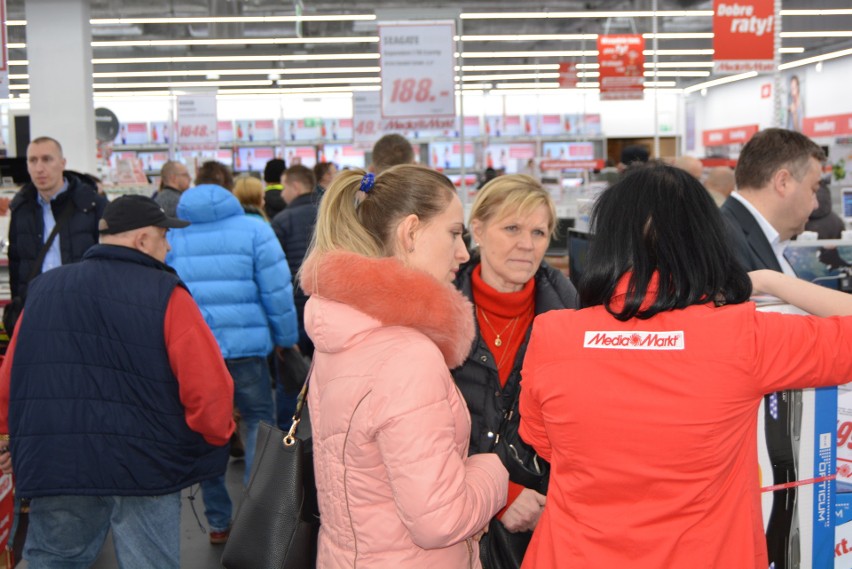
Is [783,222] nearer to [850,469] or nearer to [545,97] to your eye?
[850,469]

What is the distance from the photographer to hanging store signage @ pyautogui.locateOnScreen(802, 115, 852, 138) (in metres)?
19.3

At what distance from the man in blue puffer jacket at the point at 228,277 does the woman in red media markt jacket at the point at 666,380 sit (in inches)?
123

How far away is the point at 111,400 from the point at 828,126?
20455mm

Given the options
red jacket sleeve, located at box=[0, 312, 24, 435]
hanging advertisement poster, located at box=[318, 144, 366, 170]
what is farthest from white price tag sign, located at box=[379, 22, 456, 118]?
hanging advertisement poster, located at box=[318, 144, 366, 170]

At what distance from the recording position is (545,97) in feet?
83.8

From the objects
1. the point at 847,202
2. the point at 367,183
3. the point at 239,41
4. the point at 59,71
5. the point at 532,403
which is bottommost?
the point at 532,403

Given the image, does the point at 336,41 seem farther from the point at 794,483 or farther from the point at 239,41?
the point at 794,483

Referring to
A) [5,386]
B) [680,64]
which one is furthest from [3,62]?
[680,64]

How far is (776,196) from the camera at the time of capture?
2.89m

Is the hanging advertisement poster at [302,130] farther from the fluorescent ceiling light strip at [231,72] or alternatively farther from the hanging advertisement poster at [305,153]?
the fluorescent ceiling light strip at [231,72]

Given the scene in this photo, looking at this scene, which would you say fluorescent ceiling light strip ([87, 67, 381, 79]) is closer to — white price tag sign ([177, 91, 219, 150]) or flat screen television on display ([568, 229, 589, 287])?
white price tag sign ([177, 91, 219, 150])

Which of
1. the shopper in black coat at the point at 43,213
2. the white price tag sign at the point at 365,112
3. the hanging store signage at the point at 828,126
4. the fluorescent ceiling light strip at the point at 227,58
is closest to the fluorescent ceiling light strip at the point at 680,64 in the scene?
the hanging store signage at the point at 828,126

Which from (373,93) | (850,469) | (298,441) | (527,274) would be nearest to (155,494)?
(298,441)

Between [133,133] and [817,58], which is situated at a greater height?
[817,58]
